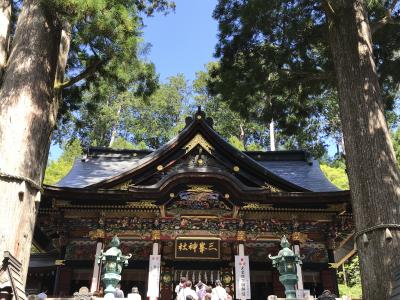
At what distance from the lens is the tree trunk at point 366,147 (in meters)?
5.93

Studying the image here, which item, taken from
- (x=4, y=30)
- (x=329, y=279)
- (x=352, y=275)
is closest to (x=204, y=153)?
(x=329, y=279)

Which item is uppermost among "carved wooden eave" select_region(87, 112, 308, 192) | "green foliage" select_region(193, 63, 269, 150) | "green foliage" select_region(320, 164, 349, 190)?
"green foliage" select_region(193, 63, 269, 150)

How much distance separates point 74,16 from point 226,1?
16.2 ft

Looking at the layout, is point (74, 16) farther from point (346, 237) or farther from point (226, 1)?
point (346, 237)

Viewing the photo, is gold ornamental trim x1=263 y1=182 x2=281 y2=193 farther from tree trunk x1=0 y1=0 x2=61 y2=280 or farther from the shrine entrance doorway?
tree trunk x1=0 y1=0 x2=61 y2=280

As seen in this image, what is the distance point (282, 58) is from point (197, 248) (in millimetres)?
5251

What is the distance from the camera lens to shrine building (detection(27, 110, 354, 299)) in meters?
10.4

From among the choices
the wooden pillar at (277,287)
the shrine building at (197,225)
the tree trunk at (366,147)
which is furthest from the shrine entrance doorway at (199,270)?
the tree trunk at (366,147)

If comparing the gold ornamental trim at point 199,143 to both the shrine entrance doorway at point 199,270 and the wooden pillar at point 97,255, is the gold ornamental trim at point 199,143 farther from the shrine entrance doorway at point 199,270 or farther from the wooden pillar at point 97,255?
the wooden pillar at point 97,255

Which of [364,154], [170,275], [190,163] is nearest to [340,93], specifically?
[364,154]

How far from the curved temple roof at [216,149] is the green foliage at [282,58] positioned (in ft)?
3.84

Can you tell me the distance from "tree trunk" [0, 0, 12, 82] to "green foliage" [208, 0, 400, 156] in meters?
4.81

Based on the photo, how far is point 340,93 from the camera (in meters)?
7.69

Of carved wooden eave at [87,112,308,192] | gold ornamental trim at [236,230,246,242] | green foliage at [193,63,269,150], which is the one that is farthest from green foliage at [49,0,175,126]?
green foliage at [193,63,269,150]
